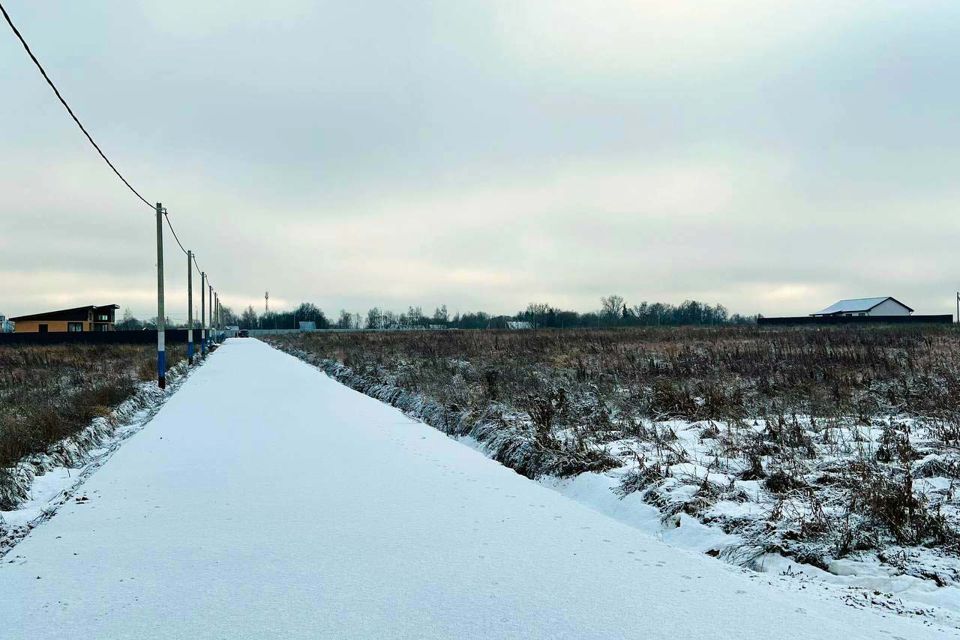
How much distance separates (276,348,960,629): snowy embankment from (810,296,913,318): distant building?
114m

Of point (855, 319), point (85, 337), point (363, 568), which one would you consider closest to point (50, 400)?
point (363, 568)

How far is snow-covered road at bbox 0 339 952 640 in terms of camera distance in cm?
Result: 345

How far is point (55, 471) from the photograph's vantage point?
7.98 meters

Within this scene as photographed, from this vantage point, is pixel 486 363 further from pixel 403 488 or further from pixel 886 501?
pixel 886 501

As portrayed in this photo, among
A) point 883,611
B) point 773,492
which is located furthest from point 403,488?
point 883,611

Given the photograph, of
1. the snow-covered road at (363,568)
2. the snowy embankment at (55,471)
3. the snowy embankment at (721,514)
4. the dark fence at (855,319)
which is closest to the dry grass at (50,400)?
the snowy embankment at (55,471)

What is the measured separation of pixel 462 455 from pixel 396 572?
431cm

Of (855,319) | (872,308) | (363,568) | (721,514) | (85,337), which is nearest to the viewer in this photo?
(363,568)

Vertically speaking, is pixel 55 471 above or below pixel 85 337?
below

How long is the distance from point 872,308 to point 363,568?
4766 inches

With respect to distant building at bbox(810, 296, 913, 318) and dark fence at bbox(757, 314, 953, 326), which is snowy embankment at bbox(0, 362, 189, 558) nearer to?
dark fence at bbox(757, 314, 953, 326)

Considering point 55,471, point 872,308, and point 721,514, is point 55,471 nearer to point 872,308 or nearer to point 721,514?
point 721,514

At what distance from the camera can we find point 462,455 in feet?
27.9

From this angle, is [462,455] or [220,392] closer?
[462,455]
